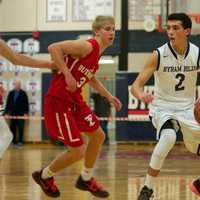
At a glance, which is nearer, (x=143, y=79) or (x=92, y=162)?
(x=143, y=79)

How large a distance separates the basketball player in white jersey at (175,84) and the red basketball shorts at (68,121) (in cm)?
66

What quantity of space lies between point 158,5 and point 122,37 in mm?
1374

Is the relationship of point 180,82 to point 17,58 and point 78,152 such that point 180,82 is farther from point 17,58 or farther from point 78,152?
point 17,58

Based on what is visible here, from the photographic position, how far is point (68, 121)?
23.2 ft

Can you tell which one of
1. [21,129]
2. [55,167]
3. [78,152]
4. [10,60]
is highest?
[10,60]

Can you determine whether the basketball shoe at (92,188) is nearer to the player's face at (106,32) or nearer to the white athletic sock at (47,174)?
the white athletic sock at (47,174)

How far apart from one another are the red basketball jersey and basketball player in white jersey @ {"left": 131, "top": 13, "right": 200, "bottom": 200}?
20.8 inches

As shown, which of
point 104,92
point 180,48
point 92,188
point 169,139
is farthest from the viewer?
point 104,92

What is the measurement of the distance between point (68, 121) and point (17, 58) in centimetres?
85

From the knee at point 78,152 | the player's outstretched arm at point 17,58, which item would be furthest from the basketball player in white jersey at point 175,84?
the player's outstretched arm at point 17,58

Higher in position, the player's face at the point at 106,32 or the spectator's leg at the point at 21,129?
the player's face at the point at 106,32

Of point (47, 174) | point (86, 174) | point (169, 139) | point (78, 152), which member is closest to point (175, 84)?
point (169, 139)

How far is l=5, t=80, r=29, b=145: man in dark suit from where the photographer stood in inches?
749

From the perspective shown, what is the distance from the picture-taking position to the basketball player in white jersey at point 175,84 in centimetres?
685
